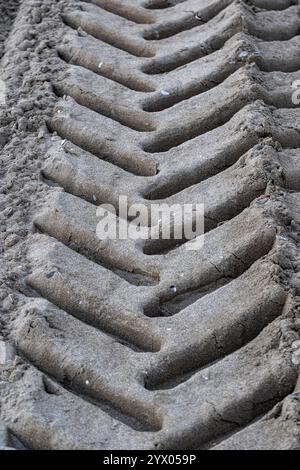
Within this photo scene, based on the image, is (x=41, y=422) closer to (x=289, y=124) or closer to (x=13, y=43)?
(x=289, y=124)

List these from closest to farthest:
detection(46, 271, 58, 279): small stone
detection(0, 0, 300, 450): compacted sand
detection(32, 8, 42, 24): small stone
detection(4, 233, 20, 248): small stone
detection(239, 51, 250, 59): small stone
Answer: detection(0, 0, 300, 450): compacted sand → detection(46, 271, 58, 279): small stone → detection(4, 233, 20, 248): small stone → detection(239, 51, 250, 59): small stone → detection(32, 8, 42, 24): small stone

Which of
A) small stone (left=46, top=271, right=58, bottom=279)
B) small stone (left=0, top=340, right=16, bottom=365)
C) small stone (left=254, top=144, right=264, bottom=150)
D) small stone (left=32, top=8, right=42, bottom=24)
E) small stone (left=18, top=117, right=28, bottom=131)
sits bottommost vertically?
small stone (left=0, top=340, right=16, bottom=365)

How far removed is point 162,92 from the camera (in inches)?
104

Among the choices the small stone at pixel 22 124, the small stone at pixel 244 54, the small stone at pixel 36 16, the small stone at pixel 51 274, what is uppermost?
the small stone at pixel 244 54

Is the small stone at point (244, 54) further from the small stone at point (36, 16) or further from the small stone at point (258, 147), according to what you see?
the small stone at point (36, 16)

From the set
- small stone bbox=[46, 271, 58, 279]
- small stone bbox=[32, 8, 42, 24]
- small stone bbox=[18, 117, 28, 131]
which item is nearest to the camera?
small stone bbox=[46, 271, 58, 279]

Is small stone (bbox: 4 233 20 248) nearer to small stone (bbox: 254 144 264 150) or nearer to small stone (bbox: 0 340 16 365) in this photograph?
small stone (bbox: 0 340 16 365)

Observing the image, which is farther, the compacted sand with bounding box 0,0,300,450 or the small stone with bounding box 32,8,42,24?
the small stone with bounding box 32,8,42,24

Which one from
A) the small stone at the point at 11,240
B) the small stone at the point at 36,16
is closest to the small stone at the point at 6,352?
the small stone at the point at 11,240

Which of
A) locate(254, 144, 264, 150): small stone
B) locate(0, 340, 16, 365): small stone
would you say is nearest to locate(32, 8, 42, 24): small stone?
locate(254, 144, 264, 150): small stone

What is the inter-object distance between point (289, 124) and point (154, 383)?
91 centimetres

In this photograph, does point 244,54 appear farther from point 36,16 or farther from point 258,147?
point 36,16

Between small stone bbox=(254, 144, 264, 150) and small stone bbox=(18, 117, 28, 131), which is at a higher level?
small stone bbox=(254, 144, 264, 150)

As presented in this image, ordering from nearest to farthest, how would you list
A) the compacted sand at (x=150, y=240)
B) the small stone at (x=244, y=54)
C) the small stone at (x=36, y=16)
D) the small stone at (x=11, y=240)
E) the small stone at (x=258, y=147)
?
the compacted sand at (x=150, y=240), the small stone at (x=11, y=240), the small stone at (x=258, y=147), the small stone at (x=244, y=54), the small stone at (x=36, y=16)
